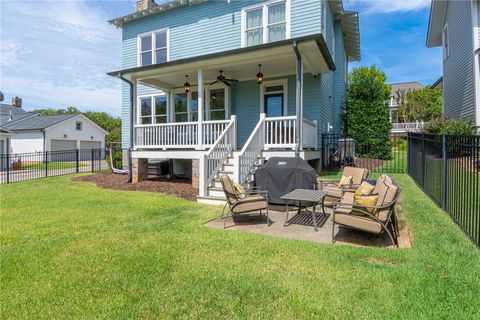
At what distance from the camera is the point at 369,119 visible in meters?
15.1

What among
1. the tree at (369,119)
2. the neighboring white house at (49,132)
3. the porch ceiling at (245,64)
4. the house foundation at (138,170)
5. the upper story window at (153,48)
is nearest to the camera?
the porch ceiling at (245,64)

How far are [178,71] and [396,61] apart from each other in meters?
40.3

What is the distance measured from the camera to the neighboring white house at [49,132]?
3322 centimetres

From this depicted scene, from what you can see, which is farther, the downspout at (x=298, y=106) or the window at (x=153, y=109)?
the window at (x=153, y=109)

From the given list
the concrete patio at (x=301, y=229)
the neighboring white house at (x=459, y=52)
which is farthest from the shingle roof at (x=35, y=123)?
the neighboring white house at (x=459, y=52)

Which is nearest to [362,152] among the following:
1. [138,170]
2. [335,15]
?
[335,15]

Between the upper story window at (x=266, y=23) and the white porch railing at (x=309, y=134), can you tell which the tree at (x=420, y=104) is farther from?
the white porch railing at (x=309, y=134)

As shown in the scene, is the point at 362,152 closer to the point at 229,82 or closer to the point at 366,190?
the point at 229,82

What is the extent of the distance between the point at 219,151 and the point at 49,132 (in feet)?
Answer: 106

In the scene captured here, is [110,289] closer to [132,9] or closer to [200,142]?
[200,142]

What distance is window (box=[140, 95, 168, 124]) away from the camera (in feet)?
49.6

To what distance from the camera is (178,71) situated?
1103 cm

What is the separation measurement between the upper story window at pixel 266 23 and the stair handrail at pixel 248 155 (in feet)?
16.6

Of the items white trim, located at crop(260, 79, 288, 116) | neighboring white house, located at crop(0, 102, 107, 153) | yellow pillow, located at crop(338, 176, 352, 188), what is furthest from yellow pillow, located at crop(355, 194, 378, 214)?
neighboring white house, located at crop(0, 102, 107, 153)
